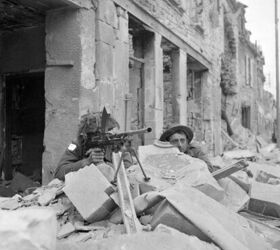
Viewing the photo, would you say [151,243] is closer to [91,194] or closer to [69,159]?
[91,194]

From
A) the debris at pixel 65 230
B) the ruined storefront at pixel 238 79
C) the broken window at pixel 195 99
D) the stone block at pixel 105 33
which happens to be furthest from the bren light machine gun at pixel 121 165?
the ruined storefront at pixel 238 79

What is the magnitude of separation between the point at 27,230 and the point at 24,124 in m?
5.25

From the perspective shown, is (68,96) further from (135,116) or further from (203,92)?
(203,92)

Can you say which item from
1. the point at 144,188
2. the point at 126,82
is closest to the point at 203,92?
the point at 126,82

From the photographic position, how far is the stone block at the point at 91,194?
9.38ft

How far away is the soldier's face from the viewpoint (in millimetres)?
4754

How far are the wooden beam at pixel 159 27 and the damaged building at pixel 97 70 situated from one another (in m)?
0.02

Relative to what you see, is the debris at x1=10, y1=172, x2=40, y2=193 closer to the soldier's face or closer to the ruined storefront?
the soldier's face

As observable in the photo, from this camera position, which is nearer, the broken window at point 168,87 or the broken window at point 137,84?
the broken window at point 137,84

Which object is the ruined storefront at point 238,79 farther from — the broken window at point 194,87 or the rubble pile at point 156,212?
the rubble pile at point 156,212

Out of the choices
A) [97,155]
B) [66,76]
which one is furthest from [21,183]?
[97,155]

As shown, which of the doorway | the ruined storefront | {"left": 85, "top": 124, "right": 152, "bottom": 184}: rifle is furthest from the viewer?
the ruined storefront

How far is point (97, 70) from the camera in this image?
528 centimetres

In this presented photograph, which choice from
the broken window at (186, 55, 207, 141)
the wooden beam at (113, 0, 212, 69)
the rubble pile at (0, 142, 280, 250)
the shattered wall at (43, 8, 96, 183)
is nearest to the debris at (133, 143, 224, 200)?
the rubble pile at (0, 142, 280, 250)
